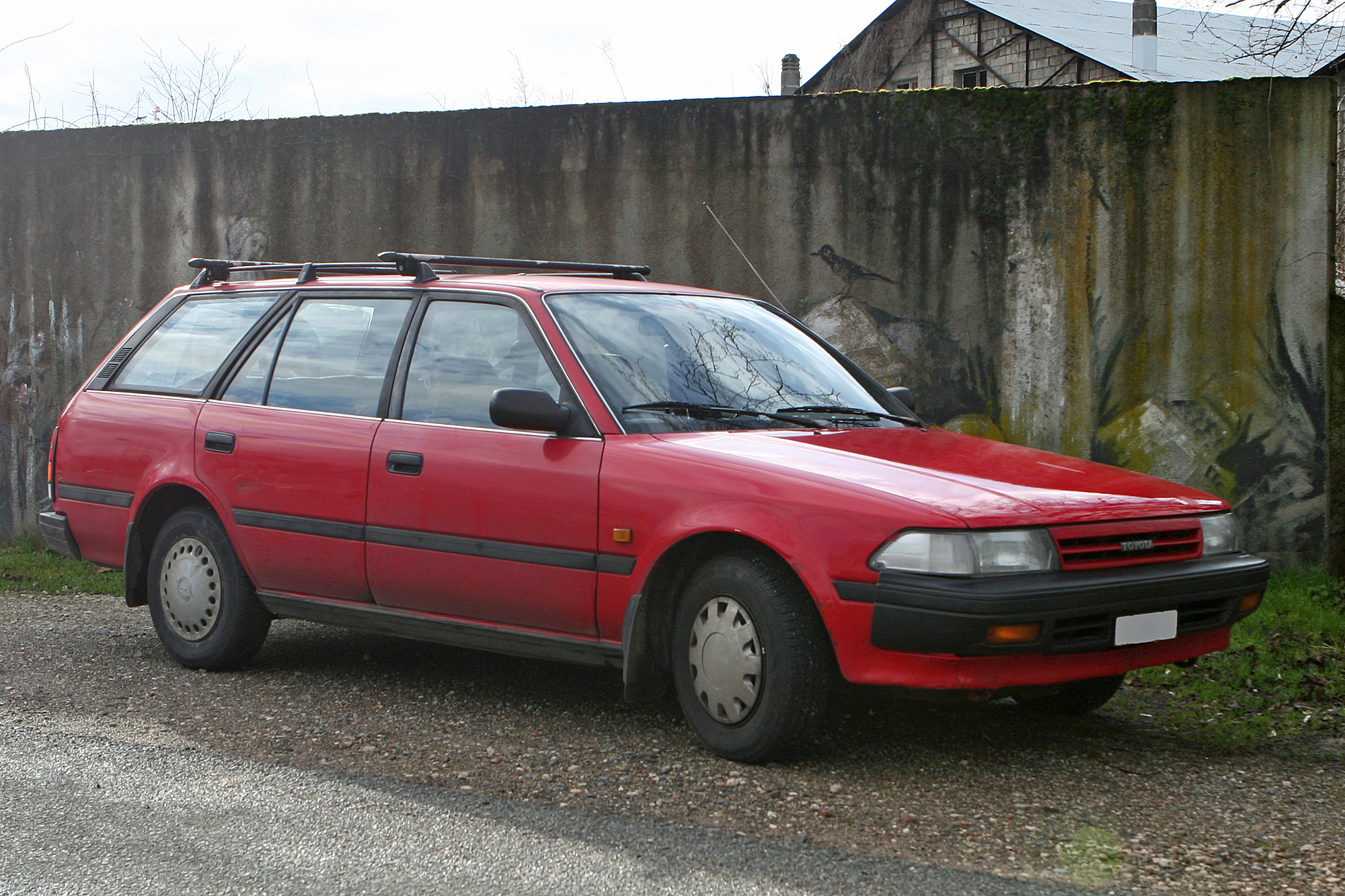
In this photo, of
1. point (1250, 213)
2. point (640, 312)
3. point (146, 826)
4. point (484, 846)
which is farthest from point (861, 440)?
point (1250, 213)

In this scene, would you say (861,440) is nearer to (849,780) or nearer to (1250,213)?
(849,780)

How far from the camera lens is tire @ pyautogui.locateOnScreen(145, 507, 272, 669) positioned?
5.72 m

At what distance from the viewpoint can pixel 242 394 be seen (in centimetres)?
578

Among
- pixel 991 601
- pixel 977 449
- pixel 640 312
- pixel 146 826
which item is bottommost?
pixel 146 826

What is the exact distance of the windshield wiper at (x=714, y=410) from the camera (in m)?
4.75

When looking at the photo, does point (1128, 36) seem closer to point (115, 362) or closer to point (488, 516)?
point (115, 362)

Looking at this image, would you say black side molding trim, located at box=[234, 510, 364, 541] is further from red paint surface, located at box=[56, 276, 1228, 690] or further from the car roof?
the car roof

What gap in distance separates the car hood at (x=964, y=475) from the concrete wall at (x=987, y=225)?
305 centimetres

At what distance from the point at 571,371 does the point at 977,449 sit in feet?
4.83

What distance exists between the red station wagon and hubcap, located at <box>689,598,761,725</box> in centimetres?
1

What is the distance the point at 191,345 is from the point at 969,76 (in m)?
28.5

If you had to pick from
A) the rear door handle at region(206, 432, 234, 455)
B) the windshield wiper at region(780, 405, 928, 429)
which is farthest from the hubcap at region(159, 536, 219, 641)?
the windshield wiper at region(780, 405, 928, 429)

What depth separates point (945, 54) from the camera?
32.4 meters

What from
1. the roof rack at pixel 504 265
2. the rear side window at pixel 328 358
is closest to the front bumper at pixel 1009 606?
the rear side window at pixel 328 358
